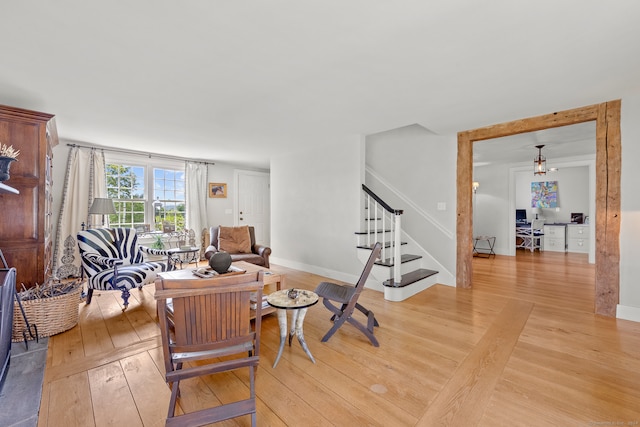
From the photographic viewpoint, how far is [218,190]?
21.6ft

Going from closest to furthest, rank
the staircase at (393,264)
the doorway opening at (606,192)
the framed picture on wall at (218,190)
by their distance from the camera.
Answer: the doorway opening at (606,192) → the staircase at (393,264) → the framed picture on wall at (218,190)

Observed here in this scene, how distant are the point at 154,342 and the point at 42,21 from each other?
2.44m

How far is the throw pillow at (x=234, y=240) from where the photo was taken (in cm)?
479

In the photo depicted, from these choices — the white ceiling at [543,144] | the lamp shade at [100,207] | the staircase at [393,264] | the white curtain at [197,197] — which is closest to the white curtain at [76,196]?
the lamp shade at [100,207]

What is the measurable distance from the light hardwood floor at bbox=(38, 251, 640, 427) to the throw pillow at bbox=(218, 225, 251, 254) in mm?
1680

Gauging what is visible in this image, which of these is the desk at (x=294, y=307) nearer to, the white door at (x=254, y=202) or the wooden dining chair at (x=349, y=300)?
the wooden dining chair at (x=349, y=300)

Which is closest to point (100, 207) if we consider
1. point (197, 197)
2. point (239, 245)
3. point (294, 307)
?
point (197, 197)

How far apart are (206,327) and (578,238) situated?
9315 mm

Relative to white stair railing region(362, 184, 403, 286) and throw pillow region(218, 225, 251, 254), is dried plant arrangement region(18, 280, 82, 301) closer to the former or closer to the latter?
throw pillow region(218, 225, 251, 254)

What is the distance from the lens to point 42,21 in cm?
170

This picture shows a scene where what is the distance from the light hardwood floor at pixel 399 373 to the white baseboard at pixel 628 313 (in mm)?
132

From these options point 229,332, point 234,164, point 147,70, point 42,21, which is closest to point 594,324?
point 229,332

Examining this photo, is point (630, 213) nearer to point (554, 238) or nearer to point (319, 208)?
point (319, 208)

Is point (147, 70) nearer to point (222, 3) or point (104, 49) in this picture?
point (104, 49)
